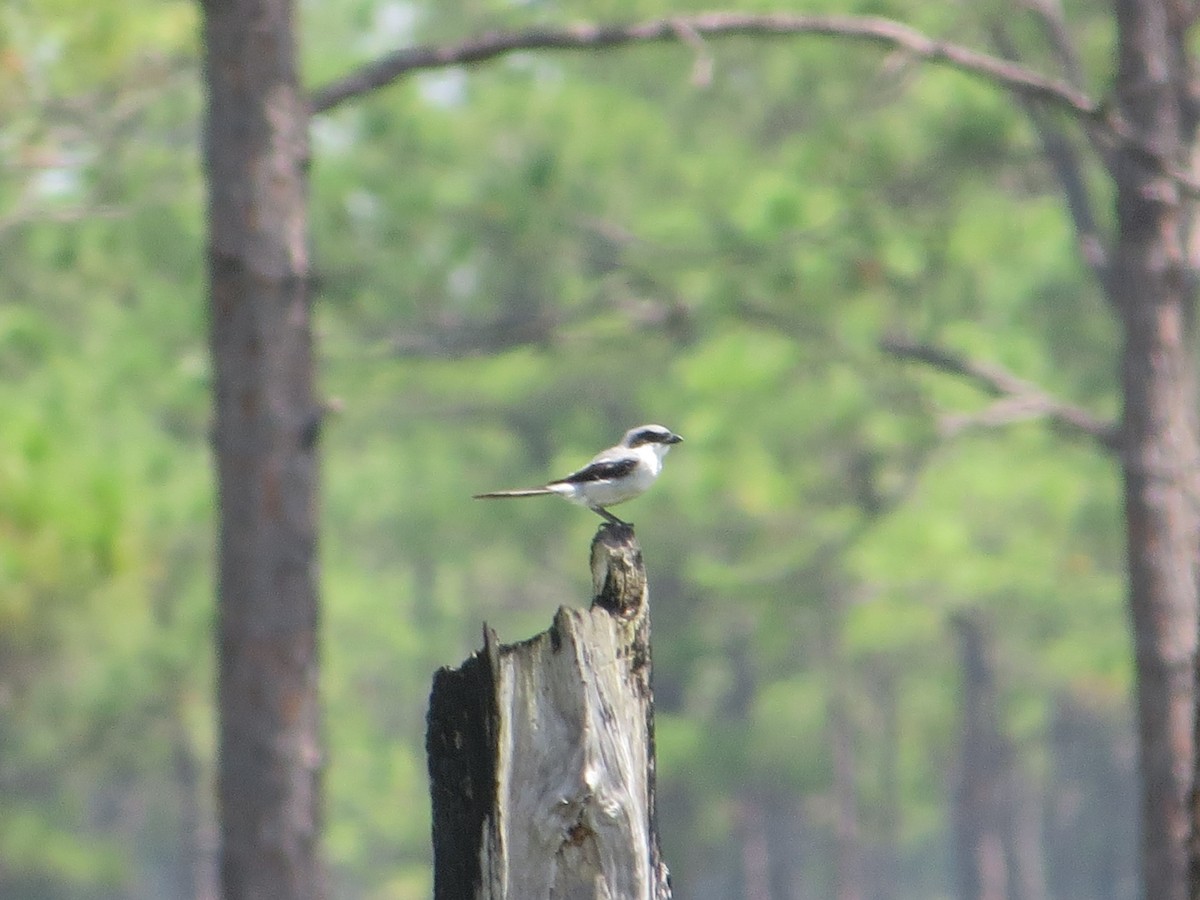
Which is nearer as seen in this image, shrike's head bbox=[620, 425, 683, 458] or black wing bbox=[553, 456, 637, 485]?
black wing bbox=[553, 456, 637, 485]

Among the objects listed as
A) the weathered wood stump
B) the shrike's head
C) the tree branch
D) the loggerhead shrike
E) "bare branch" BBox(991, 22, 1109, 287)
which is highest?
"bare branch" BBox(991, 22, 1109, 287)

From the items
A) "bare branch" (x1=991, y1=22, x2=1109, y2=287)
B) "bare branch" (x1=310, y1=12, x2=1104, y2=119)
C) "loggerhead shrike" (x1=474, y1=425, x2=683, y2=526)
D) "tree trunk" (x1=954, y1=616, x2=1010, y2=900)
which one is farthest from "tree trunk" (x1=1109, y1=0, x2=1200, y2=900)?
"tree trunk" (x1=954, y1=616, x2=1010, y2=900)

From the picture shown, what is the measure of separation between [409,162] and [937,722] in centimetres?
3439

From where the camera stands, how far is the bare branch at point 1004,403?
1093 centimetres

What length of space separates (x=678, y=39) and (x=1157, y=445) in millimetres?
4083

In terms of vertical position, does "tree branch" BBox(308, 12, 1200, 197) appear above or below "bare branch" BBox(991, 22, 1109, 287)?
below

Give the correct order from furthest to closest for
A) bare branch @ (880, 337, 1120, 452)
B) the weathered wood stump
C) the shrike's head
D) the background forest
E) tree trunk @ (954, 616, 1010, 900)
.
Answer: tree trunk @ (954, 616, 1010, 900) → the background forest → bare branch @ (880, 337, 1120, 452) → the shrike's head → the weathered wood stump

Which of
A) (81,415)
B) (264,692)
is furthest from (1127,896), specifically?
(264,692)

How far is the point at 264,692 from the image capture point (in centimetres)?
685

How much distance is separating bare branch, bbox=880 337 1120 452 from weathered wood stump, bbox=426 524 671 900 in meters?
7.47

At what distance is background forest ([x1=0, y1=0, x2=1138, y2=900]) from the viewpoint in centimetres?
1290

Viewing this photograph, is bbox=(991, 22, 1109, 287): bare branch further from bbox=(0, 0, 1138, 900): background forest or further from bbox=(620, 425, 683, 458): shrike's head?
bbox=(620, 425, 683, 458): shrike's head

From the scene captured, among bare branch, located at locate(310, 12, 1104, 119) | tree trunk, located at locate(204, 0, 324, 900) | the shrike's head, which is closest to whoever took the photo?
the shrike's head

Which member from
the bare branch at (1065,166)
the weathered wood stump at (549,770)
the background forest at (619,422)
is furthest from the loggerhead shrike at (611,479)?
the bare branch at (1065,166)
